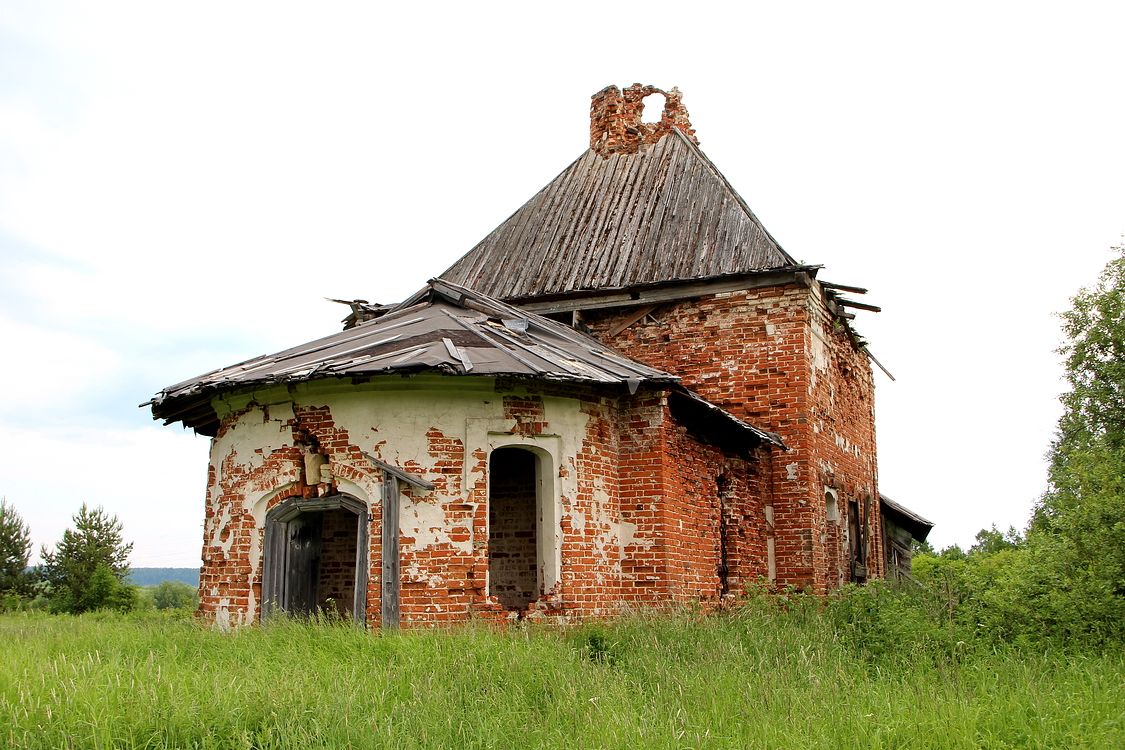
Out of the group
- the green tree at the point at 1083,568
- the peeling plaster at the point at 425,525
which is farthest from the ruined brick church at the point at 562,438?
the green tree at the point at 1083,568

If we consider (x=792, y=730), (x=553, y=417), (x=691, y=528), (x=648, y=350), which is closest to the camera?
(x=792, y=730)

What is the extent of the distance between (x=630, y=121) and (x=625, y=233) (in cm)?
320

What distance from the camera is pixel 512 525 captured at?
39.3 ft

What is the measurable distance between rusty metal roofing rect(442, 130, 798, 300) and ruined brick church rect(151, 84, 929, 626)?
0.19 feet

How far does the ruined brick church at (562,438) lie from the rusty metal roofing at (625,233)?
0.06m

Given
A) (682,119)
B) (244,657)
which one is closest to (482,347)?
(244,657)

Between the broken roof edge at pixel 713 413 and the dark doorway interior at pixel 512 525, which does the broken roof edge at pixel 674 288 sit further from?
the dark doorway interior at pixel 512 525

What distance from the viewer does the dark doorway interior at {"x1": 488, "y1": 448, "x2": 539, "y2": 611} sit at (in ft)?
38.9

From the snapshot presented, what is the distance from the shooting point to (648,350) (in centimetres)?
1362

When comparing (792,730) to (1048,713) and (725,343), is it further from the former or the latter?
(725,343)

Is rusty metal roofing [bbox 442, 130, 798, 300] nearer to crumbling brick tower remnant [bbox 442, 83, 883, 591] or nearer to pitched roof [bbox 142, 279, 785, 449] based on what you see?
crumbling brick tower remnant [bbox 442, 83, 883, 591]

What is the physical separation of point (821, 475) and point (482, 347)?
5.58 meters

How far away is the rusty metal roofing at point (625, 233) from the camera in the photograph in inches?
539

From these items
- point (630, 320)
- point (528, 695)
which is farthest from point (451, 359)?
point (630, 320)
